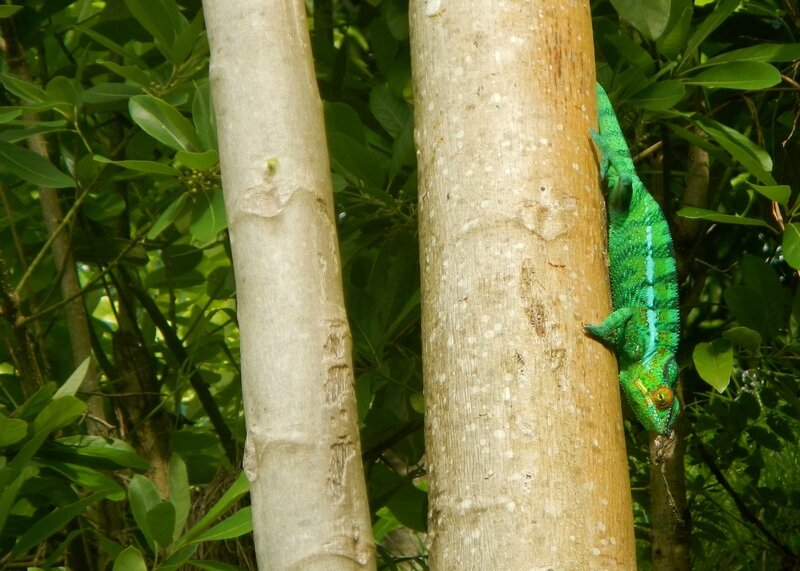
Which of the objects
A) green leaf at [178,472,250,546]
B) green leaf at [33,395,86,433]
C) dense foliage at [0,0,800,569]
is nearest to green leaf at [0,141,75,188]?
dense foliage at [0,0,800,569]

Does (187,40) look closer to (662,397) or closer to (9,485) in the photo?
(9,485)

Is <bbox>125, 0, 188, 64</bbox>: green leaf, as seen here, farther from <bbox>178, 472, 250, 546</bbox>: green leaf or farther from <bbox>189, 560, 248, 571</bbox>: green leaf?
<bbox>189, 560, 248, 571</bbox>: green leaf

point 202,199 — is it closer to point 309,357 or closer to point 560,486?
point 309,357

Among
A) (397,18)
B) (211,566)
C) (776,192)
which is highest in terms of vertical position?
(397,18)

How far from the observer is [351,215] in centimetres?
277

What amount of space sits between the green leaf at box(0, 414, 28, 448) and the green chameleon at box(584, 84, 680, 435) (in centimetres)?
130

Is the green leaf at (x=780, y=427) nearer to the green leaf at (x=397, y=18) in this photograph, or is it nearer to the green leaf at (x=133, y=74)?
the green leaf at (x=397, y=18)

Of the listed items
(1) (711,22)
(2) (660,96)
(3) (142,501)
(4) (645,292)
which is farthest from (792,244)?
(3) (142,501)

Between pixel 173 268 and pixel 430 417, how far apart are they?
199 centimetres

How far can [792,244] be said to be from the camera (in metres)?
2.26

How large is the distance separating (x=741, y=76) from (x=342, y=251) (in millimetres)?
1106

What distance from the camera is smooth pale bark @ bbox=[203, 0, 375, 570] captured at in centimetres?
149

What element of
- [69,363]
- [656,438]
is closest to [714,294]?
[656,438]

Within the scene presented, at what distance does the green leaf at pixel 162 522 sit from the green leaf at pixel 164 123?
78 centimetres
